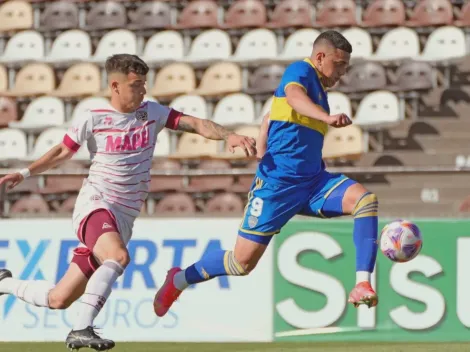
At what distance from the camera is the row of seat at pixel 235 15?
54.9ft

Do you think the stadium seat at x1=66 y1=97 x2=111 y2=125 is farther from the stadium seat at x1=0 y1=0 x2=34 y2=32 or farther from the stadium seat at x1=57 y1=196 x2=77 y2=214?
the stadium seat at x1=0 y1=0 x2=34 y2=32

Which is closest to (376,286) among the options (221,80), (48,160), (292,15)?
(48,160)

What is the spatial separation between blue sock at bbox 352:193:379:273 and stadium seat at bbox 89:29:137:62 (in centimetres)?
1037

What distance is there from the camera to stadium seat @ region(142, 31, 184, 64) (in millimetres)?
17078

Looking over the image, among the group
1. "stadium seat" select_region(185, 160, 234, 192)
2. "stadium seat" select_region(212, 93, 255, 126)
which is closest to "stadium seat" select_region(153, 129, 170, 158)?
"stadium seat" select_region(212, 93, 255, 126)

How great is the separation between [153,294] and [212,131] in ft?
11.9

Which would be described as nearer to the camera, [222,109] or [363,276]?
[363,276]

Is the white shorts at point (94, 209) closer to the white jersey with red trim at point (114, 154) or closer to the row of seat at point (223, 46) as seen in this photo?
the white jersey with red trim at point (114, 154)

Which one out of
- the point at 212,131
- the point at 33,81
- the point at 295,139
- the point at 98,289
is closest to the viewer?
the point at 98,289

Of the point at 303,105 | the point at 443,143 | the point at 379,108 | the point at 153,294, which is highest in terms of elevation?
the point at 379,108

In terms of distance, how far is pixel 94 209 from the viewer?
7273 mm

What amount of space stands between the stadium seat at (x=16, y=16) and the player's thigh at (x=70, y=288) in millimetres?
11398

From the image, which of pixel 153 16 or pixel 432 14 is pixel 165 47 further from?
pixel 432 14

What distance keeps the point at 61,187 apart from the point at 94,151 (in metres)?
6.55
